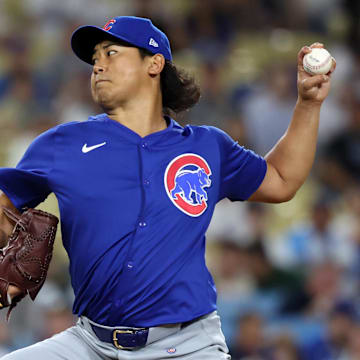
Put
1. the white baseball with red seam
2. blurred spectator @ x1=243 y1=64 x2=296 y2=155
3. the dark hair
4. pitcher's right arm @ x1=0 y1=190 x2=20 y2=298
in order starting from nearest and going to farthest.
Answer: pitcher's right arm @ x1=0 y1=190 x2=20 y2=298
the white baseball with red seam
the dark hair
blurred spectator @ x1=243 y1=64 x2=296 y2=155

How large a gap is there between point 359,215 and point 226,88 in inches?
69.1

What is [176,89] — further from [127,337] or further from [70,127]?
[127,337]

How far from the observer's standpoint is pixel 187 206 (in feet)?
9.26

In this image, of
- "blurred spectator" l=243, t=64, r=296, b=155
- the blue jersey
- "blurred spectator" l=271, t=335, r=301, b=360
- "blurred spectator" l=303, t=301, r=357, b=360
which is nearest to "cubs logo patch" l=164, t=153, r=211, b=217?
the blue jersey

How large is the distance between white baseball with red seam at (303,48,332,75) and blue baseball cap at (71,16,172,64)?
1.92 feet

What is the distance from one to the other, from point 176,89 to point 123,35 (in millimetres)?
399

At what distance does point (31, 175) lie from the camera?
278cm

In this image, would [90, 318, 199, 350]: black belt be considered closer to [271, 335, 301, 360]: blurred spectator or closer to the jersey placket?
the jersey placket

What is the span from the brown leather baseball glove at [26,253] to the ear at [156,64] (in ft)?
2.41

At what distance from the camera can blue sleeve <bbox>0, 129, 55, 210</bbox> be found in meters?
2.79

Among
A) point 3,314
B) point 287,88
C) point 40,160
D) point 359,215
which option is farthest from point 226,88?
point 40,160

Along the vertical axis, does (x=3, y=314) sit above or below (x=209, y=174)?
below

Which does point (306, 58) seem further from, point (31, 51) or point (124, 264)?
point (31, 51)

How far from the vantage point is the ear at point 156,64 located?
310cm
